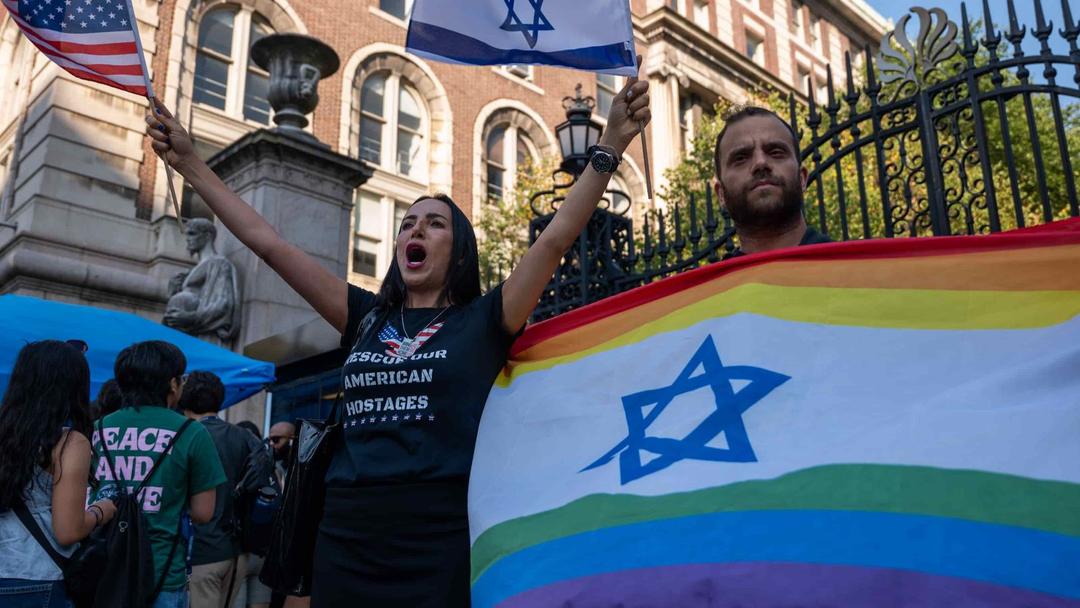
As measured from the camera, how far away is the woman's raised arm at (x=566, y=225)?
246 centimetres

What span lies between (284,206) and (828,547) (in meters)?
8.55

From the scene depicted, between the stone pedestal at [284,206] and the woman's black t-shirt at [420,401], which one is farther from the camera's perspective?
the stone pedestal at [284,206]

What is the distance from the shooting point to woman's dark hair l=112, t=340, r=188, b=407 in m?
4.18

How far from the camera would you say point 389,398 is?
96.7 inches

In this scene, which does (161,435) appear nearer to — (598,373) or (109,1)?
(109,1)

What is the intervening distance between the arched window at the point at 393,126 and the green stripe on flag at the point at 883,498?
74.1 ft

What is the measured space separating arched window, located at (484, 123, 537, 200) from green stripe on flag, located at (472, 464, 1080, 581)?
24.5 m

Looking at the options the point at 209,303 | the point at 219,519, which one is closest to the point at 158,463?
the point at 219,519

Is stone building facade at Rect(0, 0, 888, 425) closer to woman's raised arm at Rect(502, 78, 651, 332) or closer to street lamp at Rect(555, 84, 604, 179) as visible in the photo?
street lamp at Rect(555, 84, 604, 179)

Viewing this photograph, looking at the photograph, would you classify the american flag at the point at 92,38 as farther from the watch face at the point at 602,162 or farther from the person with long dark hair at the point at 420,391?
the watch face at the point at 602,162

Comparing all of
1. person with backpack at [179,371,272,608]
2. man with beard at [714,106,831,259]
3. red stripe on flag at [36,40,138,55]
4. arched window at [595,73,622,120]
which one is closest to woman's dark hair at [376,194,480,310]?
man with beard at [714,106,831,259]

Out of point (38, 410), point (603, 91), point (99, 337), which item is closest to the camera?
point (38, 410)

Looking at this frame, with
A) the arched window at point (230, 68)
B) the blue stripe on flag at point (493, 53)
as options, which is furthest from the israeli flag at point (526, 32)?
the arched window at point (230, 68)

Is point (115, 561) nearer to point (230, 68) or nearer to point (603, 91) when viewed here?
point (230, 68)
